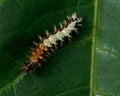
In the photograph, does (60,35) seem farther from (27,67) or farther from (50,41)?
(27,67)

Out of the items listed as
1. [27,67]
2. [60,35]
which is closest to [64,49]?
[60,35]

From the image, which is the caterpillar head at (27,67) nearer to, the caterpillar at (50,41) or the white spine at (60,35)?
the caterpillar at (50,41)

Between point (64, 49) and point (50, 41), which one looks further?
point (50, 41)

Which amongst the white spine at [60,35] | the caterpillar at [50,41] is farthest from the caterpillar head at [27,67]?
the white spine at [60,35]

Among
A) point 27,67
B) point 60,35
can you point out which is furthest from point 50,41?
point 27,67

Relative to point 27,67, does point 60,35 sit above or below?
above

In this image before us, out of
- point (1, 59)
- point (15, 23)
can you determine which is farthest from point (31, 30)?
point (1, 59)
